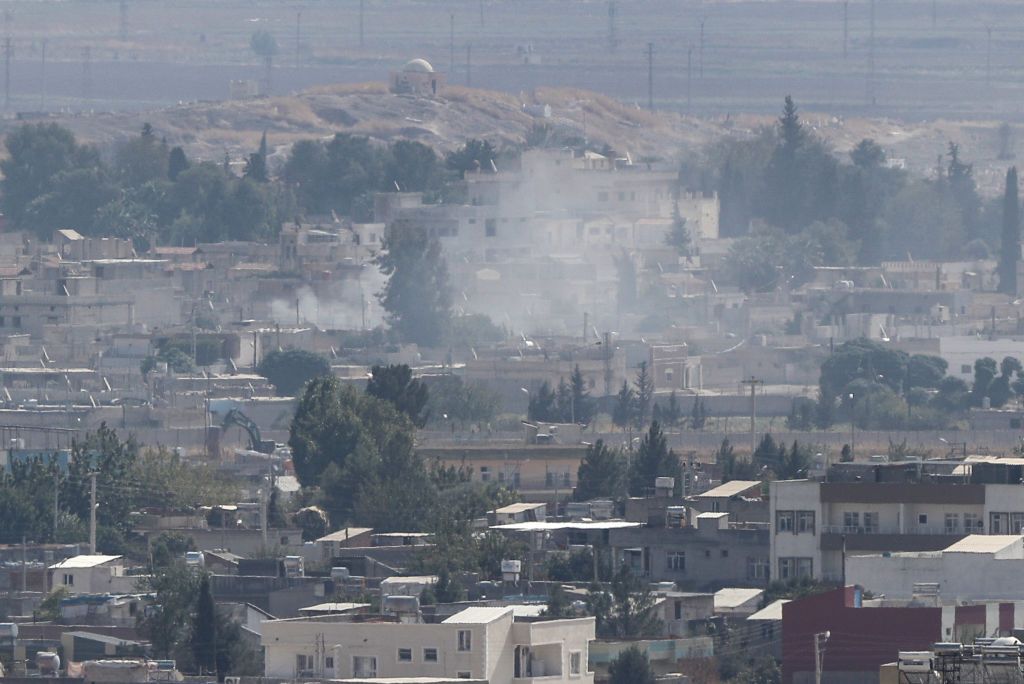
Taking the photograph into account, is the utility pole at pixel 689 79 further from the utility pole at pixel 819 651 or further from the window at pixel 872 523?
the utility pole at pixel 819 651

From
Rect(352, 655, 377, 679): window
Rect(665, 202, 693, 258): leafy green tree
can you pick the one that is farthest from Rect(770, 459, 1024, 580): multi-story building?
Rect(665, 202, 693, 258): leafy green tree

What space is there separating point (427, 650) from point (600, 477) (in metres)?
25.5

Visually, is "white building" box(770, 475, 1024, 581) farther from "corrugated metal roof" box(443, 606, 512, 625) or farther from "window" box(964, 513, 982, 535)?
"corrugated metal roof" box(443, 606, 512, 625)

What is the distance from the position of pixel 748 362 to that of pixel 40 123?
149 ft

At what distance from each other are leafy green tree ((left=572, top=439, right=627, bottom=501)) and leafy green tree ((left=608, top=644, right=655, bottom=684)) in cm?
2173

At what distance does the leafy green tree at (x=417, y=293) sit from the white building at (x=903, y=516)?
182ft

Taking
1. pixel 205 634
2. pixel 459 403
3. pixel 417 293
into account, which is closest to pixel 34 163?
pixel 417 293

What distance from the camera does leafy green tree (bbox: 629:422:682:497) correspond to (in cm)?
6209

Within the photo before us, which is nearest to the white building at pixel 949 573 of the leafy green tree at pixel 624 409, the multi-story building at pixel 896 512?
the multi-story building at pixel 896 512

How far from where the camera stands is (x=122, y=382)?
88.5 metres

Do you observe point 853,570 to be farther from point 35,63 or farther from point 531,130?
point 35,63

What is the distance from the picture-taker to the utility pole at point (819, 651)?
37.2m

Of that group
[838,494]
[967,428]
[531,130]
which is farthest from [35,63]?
[838,494]

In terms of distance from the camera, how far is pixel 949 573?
40906 mm
